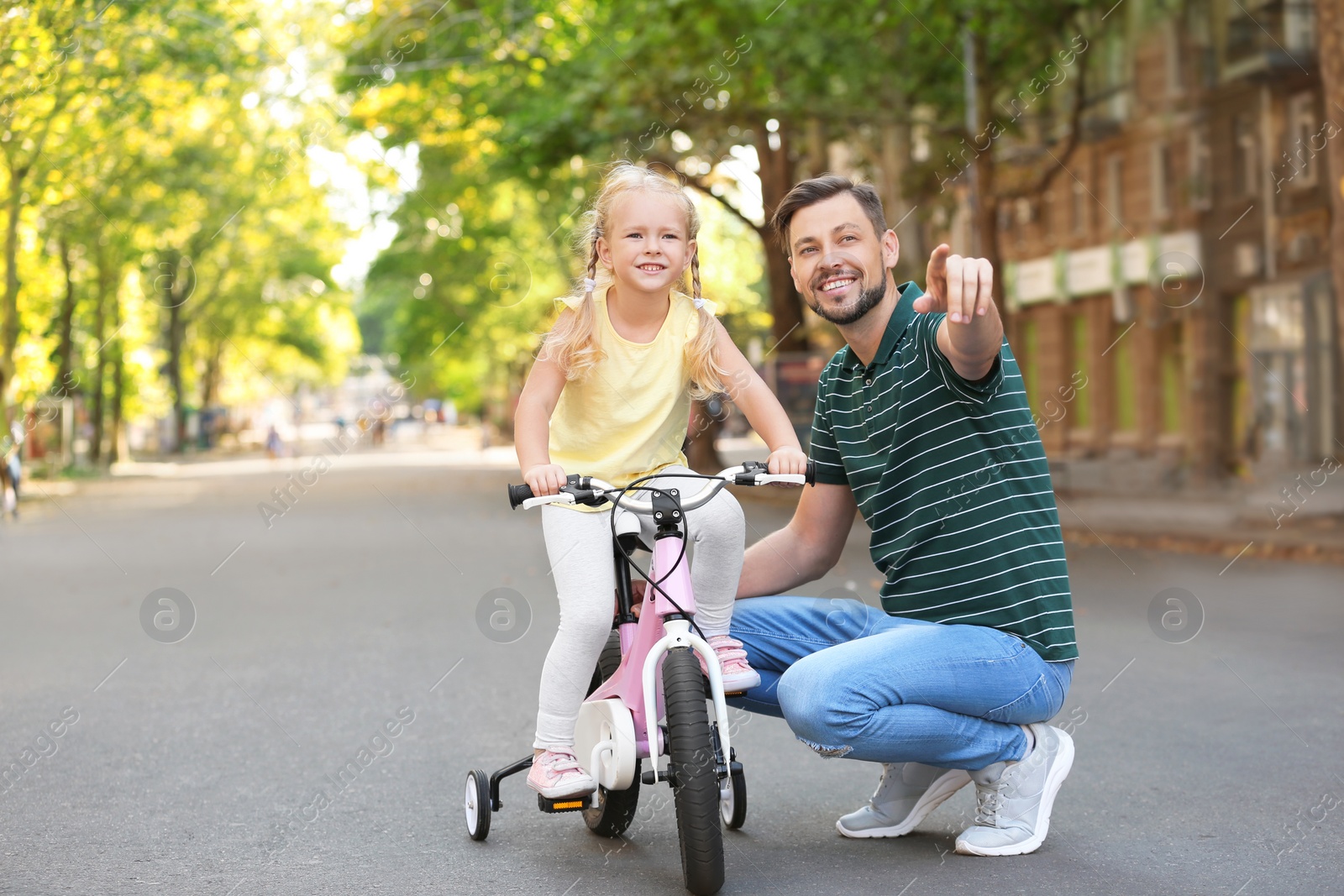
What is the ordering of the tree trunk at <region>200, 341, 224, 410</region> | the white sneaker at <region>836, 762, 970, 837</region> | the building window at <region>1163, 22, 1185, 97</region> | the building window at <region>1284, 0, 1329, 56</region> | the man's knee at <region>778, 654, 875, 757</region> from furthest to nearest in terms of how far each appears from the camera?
the tree trunk at <region>200, 341, 224, 410</region> < the building window at <region>1163, 22, 1185, 97</region> < the building window at <region>1284, 0, 1329, 56</region> < the white sneaker at <region>836, 762, 970, 837</region> < the man's knee at <region>778, 654, 875, 757</region>

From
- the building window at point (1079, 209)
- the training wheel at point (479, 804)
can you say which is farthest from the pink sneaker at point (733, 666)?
the building window at point (1079, 209)

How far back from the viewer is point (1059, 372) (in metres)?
34.2

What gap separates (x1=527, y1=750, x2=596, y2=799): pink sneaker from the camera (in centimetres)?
397

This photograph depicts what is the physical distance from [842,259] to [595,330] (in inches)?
28.8

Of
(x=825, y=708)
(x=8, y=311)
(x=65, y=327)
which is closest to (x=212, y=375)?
(x=65, y=327)

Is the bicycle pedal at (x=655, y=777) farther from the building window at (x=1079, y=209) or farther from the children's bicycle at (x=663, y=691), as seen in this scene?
the building window at (x=1079, y=209)

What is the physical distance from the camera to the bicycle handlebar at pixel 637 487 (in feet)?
12.0

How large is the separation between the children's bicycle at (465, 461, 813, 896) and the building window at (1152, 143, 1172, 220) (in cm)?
2623

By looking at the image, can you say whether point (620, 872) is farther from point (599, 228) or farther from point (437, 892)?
point (599, 228)

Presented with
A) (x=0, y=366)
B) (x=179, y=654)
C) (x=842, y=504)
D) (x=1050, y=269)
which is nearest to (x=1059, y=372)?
(x=1050, y=269)

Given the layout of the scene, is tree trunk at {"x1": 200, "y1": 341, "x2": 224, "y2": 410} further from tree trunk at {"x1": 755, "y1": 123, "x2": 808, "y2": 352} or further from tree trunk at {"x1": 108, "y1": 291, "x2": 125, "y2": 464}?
tree trunk at {"x1": 755, "y1": 123, "x2": 808, "y2": 352}

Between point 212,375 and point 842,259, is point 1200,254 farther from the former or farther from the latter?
point 212,375

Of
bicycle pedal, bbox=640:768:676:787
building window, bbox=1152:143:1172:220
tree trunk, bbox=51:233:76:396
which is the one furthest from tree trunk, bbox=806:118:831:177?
bicycle pedal, bbox=640:768:676:787

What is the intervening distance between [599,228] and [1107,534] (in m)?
12.6
